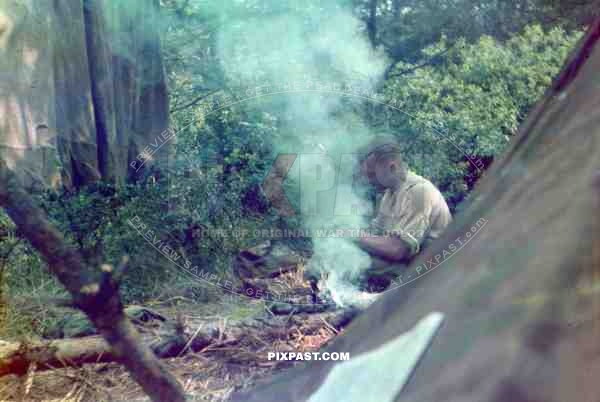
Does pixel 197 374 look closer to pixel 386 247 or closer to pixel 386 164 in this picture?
pixel 386 247

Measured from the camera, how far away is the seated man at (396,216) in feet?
10.1

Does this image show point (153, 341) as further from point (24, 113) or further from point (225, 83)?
point (225, 83)

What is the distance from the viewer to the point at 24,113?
3301 mm

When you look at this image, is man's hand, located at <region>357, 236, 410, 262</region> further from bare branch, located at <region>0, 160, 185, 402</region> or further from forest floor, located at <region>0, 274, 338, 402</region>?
bare branch, located at <region>0, 160, 185, 402</region>

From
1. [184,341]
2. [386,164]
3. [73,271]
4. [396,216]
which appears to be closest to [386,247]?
[396,216]

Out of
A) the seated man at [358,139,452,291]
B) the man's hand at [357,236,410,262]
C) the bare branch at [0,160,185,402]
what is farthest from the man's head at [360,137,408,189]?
the bare branch at [0,160,185,402]

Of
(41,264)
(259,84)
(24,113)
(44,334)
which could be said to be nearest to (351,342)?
(44,334)

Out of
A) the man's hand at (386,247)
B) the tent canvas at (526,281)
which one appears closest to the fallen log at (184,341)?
the man's hand at (386,247)

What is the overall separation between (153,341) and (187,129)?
2.17 m

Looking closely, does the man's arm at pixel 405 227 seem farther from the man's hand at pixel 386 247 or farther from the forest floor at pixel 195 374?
the forest floor at pixel 195 374

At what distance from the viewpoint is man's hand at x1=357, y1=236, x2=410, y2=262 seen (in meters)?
3.20

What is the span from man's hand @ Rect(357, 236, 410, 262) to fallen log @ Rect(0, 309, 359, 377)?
416 mm

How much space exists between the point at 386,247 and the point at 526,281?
2422 millimetres

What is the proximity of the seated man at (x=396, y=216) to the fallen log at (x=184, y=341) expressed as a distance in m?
0.43
